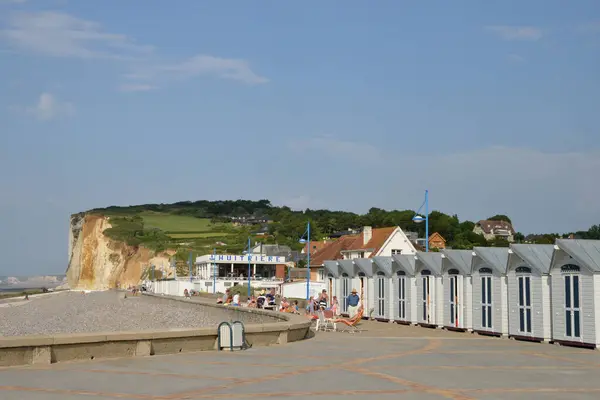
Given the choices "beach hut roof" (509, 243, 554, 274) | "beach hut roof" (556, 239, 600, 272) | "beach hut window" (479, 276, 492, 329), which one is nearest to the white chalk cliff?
"beach hut window" (479, 276, 492, 329)

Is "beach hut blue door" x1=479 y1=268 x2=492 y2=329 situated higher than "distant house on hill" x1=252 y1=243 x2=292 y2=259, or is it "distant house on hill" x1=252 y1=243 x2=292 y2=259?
"distant house on hill" x1=252 y1=243 x2=292 y2=259

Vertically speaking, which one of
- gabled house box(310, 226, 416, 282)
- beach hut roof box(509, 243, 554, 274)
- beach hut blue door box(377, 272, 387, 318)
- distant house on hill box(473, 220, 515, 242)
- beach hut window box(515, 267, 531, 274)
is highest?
distant house on hill box(473, 220, 515, 242)

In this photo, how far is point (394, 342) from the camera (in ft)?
69.4

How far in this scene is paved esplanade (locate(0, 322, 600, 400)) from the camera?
1180 cm

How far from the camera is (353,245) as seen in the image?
81188 mm

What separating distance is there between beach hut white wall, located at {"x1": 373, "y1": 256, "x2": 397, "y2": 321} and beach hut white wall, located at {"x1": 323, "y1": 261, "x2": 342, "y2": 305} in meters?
3.63

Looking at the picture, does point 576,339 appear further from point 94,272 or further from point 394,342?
point 94,272

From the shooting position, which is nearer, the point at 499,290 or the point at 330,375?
the point at 330,375

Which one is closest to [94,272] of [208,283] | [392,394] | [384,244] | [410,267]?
[208,283]

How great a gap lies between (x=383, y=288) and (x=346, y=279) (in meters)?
3.58

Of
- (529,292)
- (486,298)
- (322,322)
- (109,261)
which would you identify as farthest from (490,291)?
(109,261)

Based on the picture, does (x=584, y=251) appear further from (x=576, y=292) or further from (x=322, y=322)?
(x=322, y=322)

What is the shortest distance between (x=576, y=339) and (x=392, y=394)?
1003cm

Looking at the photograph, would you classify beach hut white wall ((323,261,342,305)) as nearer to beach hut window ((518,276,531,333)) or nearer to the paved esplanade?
beach hut window ((518,276,531,333))
